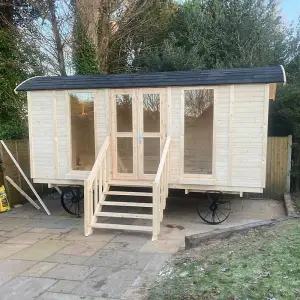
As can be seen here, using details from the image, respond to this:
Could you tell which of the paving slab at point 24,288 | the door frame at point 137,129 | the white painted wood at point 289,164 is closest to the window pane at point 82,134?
the door frame at point 137,129

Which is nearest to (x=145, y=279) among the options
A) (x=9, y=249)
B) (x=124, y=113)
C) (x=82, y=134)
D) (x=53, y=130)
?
(x=9, y=249)

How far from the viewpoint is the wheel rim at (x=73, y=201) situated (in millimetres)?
6876

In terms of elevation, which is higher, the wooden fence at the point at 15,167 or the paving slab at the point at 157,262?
the wooden fence at the point at 15,167

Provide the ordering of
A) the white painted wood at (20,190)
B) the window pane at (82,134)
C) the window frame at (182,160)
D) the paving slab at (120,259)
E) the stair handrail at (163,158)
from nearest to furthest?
the paving slab at (120,259) < the stair handrail at (163,158) < the window frame at (182,160) < the window pane at (82,134) < the white painted wood at (20,190)

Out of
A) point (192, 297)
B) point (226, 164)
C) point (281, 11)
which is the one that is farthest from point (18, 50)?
point (192, 297)

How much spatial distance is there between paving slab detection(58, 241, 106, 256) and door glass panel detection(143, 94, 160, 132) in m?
2.22

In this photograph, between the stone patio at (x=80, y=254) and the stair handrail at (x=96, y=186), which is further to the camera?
the stair handrail at (x=96, y=186)

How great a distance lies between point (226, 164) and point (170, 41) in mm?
6720

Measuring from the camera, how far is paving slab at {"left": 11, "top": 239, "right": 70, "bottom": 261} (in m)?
4.45

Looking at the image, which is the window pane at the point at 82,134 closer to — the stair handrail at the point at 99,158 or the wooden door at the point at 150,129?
the stair handrail at the point at 99,158

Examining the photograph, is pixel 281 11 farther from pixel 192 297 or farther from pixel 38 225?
pixel 192 297

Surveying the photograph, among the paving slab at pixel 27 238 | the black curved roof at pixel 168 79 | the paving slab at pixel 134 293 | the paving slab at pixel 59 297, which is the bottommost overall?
the paving slab at pixel 27 238

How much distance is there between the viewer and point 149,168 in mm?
6090

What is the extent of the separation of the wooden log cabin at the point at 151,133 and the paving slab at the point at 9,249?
1.08m
